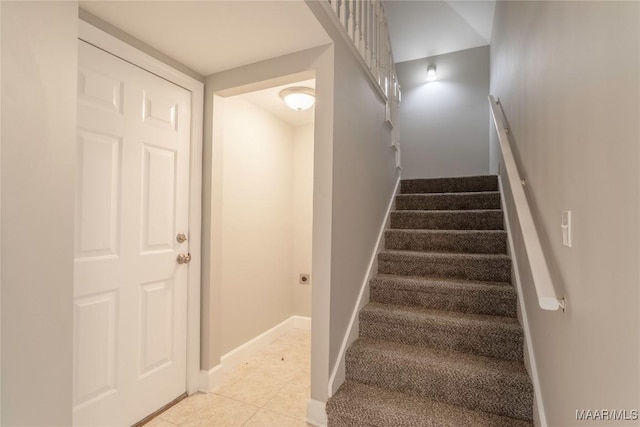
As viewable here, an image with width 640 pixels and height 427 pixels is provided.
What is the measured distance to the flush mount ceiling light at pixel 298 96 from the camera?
2334 mm

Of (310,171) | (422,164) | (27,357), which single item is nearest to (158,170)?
(27,357)

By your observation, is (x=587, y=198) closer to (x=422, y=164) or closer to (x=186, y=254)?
(x=186, y=254)

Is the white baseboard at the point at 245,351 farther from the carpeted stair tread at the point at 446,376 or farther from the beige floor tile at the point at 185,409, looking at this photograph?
the carpeted stair tread at the point at 446,376

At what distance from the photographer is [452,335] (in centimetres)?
184

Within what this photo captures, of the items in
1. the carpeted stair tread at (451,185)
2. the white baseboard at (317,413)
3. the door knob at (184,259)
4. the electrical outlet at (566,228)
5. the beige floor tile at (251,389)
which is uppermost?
the carpeted stair tread at (451,185)

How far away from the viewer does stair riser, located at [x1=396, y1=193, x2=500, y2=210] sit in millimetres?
2791

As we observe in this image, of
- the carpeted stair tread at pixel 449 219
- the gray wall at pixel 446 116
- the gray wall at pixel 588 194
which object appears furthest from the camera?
the gray wall at pixel 446 116

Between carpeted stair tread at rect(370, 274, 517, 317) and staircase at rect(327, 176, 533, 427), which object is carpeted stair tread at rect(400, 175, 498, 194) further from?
carpeted stair tread at rect(370, 274, 517, 317)

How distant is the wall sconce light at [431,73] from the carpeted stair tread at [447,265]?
2.64 metres

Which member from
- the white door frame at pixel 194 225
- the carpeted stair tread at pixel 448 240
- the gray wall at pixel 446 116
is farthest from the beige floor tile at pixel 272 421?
the gray wall at pixel 446 116

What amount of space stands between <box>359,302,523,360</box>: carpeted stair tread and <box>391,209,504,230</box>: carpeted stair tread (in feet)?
3.00

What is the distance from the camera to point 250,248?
8.84ft

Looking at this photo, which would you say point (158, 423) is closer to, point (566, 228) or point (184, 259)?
point (184, 259)

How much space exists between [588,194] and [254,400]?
202 centimetres
